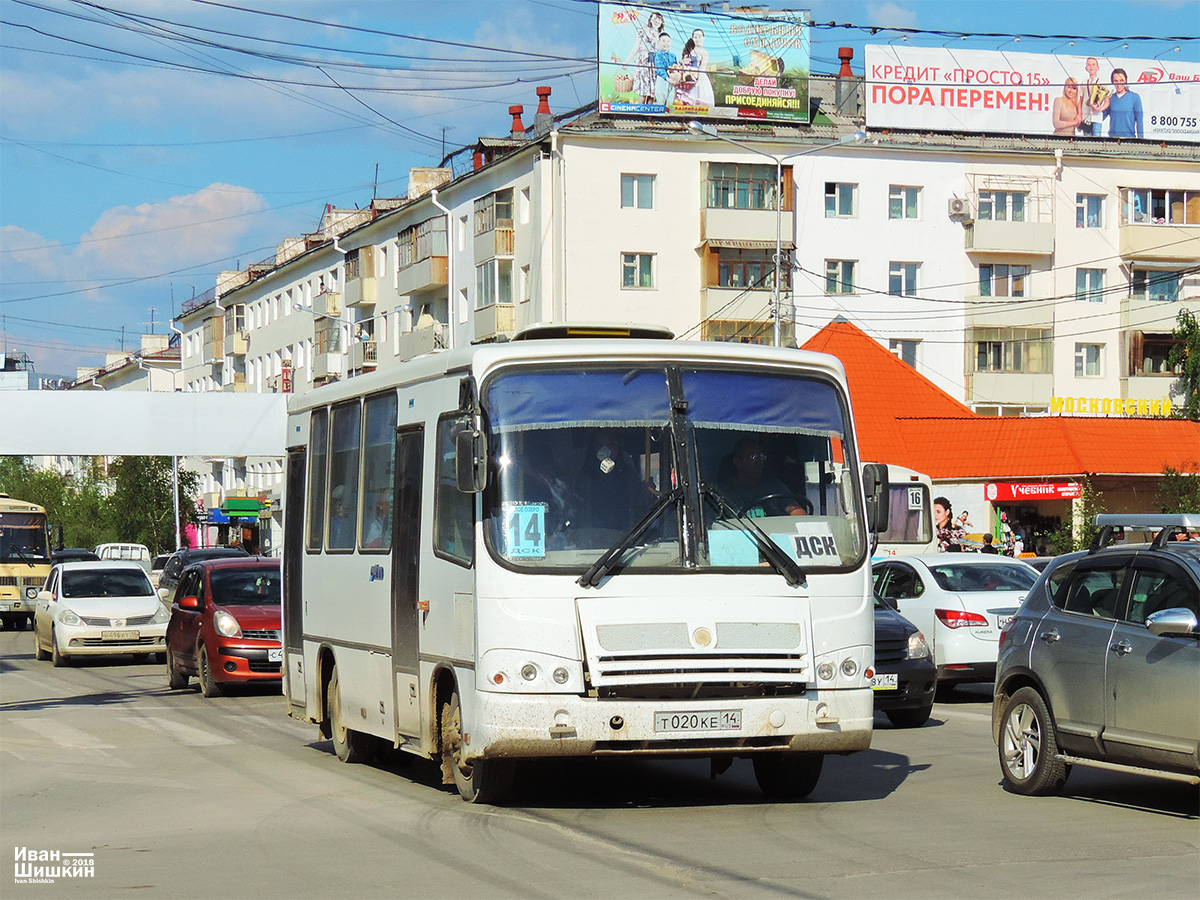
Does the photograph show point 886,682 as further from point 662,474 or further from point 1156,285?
point 1156,285

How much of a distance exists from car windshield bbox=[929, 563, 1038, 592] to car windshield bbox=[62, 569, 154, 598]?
14.3 m

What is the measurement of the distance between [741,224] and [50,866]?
55524mm

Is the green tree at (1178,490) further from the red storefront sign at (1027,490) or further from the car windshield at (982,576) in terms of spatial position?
the car windshield at (982,576)

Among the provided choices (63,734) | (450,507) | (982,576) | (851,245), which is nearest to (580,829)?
(450,507)

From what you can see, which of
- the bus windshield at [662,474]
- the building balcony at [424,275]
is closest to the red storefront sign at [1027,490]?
the building balcony at [424,275]

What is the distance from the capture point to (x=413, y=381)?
470 inches

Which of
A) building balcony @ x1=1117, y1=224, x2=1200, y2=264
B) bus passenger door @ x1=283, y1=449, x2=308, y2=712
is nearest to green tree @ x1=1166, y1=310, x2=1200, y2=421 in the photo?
building balcony @ x1=1117, y1=224, x2=1200, y2=264

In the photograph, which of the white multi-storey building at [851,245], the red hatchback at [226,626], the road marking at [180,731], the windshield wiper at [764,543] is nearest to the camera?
the windshield wiper at [764,543]

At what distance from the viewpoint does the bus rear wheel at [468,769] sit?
34.8 ft

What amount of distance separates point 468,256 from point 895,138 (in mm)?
17364

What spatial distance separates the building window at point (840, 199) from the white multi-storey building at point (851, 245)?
0.09m

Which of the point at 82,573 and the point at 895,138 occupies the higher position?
the point at 895,138

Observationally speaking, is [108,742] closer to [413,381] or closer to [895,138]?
[413,381]

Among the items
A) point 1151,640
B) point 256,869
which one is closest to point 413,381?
point 256,869
